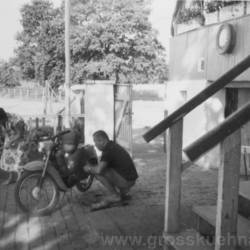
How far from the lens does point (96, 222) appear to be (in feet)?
17.6

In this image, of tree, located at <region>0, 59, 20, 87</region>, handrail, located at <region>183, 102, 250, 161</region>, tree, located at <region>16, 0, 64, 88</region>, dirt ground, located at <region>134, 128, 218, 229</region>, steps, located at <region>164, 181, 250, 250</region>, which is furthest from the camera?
tree, located at <region>0, 59, 20, 87</region>

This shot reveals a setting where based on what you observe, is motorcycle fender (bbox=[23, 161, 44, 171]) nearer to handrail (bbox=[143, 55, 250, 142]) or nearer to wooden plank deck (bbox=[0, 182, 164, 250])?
wooden plank deck (bbox=[0, 182, 164, 250])

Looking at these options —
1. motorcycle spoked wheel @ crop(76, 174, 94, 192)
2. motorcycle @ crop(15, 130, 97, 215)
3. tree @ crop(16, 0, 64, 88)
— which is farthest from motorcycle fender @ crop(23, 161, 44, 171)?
tree @ crop(16, 0, 64, 88)

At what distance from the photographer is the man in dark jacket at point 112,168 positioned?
5965 mm

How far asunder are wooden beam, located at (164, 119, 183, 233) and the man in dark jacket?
2.15 metres

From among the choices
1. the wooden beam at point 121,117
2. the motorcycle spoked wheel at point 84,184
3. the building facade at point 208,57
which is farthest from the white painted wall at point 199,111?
the motorcycle spoked wheel at point 84,184

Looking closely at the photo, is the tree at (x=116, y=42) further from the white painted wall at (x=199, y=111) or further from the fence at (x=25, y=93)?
the white painted wall at (x=199, y=111)

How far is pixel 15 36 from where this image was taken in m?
48.0

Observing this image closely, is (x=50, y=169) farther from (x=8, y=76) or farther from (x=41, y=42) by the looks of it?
(x=8, y=76)

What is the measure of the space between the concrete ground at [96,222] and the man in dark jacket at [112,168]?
0.99ft

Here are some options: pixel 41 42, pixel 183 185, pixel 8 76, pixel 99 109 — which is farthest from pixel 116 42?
pixel 183 185

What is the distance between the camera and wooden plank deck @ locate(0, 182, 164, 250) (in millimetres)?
4629

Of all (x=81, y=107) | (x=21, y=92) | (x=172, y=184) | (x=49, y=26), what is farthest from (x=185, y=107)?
(x=21, y=92)

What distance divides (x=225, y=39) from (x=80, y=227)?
5.23m
